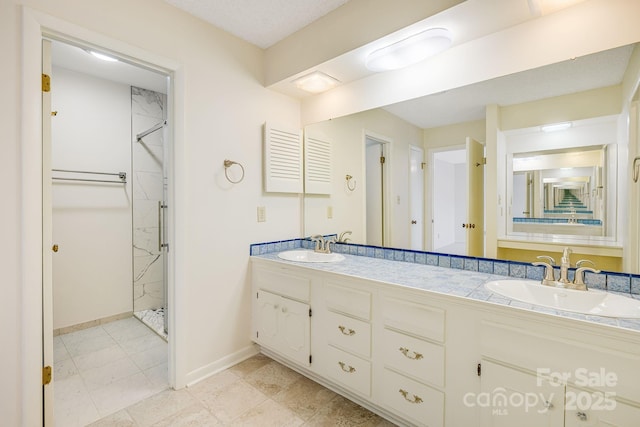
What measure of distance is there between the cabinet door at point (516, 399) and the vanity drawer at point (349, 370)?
20.5 inches

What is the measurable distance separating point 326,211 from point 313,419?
150 cm

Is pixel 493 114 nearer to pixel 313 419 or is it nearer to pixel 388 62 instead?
pixel 388 62

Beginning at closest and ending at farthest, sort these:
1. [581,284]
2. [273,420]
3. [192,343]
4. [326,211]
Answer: [581,284], [273,420], [192,343], [326,211]

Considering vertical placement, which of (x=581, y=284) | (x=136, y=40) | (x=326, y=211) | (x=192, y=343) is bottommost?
(x=192, y=343)

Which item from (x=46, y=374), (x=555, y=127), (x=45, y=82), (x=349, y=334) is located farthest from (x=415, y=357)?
(x=45, y=82)

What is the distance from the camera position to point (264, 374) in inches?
81.7

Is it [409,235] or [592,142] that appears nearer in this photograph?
[592,142]

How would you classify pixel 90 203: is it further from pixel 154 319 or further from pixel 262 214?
pixel 262 214

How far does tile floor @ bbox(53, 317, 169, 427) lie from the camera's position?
172 cm

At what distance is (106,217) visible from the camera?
2.87m

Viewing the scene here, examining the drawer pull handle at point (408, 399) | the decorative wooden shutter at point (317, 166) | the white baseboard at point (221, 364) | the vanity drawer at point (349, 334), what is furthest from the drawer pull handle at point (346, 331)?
the decorative wooden shutter at point (317, 166)

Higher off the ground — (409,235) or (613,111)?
(613,111)

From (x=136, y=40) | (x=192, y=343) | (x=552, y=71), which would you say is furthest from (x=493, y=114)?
(x=192, y=343)

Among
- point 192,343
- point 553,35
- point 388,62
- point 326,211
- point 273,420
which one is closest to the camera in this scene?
point 553,35
